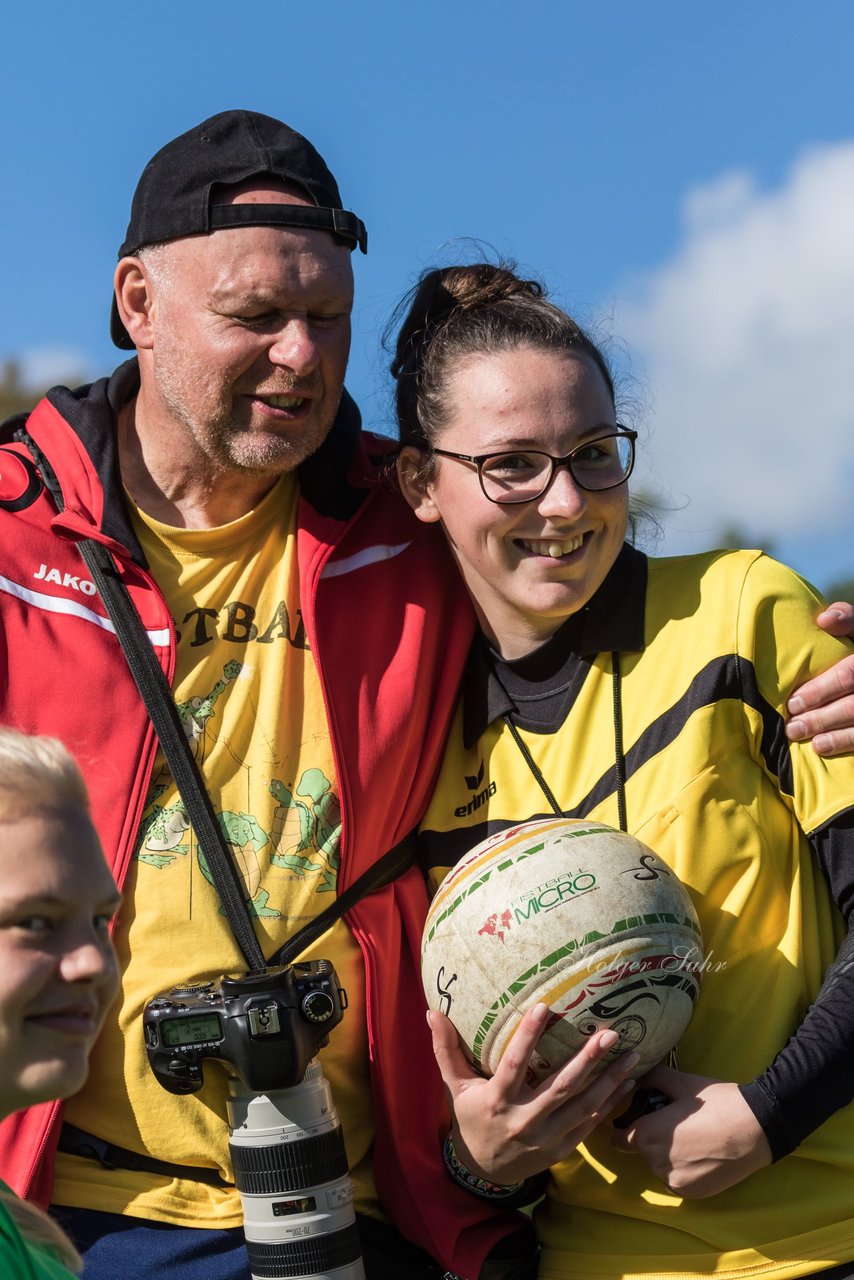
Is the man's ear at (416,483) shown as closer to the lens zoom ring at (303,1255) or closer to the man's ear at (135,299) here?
the man's ear at (135,299)

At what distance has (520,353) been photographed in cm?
410

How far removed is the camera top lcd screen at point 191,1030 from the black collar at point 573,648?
3.41 ft

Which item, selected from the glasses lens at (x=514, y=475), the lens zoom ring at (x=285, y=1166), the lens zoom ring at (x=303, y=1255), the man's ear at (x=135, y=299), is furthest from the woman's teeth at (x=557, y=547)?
the lens zoom ring at (x=303, y=1255)

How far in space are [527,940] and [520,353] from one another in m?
1.55

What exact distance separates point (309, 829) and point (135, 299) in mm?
1732

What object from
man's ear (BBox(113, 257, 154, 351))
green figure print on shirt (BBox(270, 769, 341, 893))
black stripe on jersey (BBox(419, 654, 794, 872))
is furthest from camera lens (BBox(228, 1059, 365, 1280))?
man's ear (BBox(113, 257, 154, 351))

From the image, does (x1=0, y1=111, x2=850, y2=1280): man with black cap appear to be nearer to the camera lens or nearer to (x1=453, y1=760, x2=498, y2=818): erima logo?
the camera lens

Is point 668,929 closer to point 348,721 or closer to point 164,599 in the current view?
point 348,721

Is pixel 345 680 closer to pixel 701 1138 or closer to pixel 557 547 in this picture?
pixel 557 547

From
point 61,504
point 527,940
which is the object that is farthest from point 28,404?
point 527,940

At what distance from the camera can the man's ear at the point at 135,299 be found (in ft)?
15.4

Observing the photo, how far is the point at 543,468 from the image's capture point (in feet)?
13.1

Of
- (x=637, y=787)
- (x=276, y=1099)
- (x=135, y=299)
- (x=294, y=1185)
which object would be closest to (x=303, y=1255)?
(x=294, y=1185)

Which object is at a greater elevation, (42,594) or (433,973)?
(42,594)
